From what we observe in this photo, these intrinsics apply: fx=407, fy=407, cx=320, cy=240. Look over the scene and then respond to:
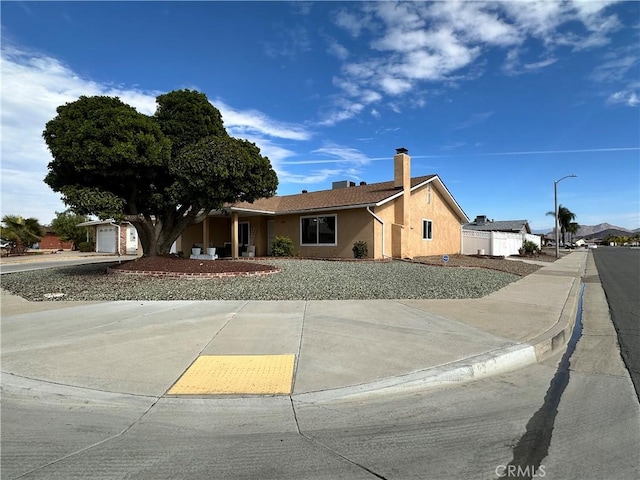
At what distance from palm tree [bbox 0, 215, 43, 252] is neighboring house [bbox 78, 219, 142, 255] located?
188 inches

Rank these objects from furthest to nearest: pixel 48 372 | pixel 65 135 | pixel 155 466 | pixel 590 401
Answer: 1. pixel 65 135
2. pixel 48 372
3. pixel 590 401
4. pixel 155 466

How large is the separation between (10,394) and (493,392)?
17.3 feet

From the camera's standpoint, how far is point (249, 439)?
346cm

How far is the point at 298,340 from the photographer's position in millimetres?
6164

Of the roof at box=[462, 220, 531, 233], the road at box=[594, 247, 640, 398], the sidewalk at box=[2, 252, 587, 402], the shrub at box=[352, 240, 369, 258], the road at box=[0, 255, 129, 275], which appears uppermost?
the roof at box=[462, 220, 531, 233]

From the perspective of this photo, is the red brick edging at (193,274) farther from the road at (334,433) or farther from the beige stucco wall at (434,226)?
the beige stucco wall at (434,226)

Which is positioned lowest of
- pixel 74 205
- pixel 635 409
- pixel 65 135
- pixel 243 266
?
pixel 635 409

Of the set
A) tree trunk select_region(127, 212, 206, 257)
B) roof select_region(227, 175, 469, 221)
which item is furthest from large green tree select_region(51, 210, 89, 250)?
tree trunk select_region(127, 212, 206, 257)

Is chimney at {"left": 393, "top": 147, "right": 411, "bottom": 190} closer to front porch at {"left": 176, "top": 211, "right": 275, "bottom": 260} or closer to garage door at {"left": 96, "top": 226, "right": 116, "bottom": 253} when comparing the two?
front porch at {"left": 176, "top": 211, "right": 275, "bottom": 260}

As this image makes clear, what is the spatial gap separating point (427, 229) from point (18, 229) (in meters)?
33.1

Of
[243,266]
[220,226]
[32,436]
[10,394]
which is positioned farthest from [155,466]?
[220,226]

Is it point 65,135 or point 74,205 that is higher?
point 65,135

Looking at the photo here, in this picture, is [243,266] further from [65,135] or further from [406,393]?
[406,393]

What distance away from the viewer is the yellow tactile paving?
4.38m
